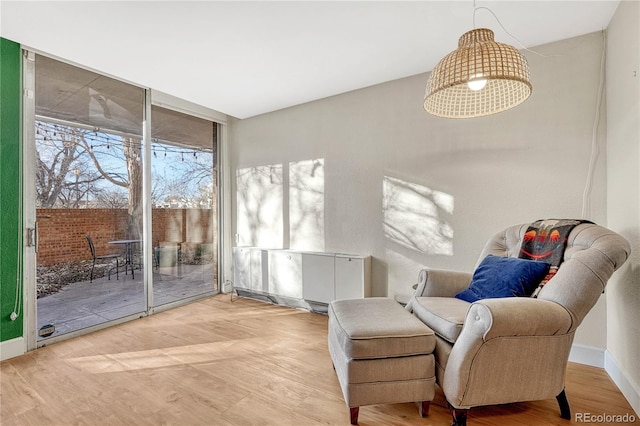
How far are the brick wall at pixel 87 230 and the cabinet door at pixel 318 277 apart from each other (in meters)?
1.66

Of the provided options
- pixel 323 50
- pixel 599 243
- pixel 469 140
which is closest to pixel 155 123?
pixel 323 50

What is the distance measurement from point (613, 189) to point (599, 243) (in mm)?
774

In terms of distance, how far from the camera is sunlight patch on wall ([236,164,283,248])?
3.91 metres

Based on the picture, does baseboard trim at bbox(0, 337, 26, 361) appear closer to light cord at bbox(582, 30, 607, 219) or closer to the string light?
the string light

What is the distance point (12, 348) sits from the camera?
2.41m

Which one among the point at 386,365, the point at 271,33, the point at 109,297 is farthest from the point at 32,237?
the point at 386,365

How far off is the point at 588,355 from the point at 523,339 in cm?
134

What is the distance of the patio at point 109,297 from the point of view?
8.99ft

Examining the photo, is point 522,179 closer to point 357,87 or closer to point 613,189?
point 613,189

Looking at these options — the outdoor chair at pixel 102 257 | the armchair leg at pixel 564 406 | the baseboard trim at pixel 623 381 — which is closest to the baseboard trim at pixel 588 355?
the baseboard trim at pixel 623 381

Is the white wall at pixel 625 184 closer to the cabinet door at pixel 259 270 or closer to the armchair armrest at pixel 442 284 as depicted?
the armchair armrest at pixel 442 284

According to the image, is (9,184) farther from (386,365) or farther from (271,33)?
(386,365)

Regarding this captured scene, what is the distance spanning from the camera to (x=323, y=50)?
248cm

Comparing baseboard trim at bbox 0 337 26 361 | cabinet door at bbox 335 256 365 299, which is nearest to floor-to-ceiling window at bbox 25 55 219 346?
baseboard trim at bbox 0 337 26 361
